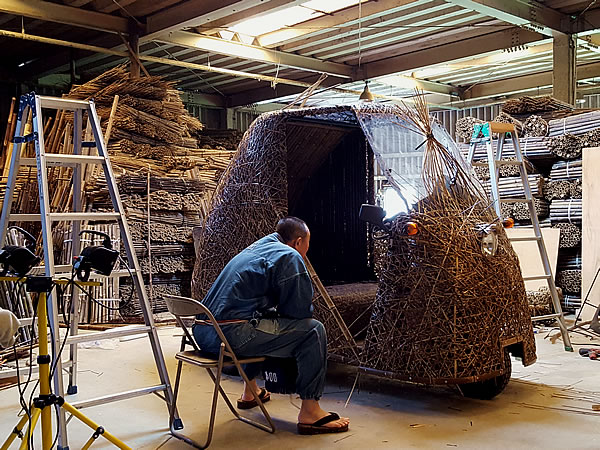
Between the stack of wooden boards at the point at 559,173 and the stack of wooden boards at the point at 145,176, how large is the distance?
460 centimetres

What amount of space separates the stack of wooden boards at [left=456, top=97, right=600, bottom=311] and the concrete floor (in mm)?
3218

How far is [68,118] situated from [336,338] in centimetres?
752

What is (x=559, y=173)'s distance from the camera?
9875 millimetres

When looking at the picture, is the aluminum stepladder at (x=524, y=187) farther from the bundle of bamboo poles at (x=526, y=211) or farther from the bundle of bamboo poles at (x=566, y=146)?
the bundle of bamboo poles at (x=526, y=211)

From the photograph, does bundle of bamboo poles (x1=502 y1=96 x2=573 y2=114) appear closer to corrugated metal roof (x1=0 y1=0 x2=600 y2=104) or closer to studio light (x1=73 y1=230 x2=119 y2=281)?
corrugated metal roof (x1=0 y1=0 x2=600 y2=104)

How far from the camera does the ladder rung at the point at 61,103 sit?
472 centimetres

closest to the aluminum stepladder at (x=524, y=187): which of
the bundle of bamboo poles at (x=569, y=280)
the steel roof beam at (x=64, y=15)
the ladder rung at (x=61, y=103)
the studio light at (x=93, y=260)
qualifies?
the bundle of bamboo poles at (x=569, y=280)

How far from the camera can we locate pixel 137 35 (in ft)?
36.4

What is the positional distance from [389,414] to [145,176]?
266 inches

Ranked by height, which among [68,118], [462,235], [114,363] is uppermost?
[68,118]

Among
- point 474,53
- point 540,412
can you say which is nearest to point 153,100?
point 474,53

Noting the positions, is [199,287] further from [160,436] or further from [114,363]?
[160,436]

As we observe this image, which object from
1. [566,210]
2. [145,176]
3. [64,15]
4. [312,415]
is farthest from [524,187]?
[64,15]

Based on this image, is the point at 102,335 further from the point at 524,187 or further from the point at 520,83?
the point at 520,83
